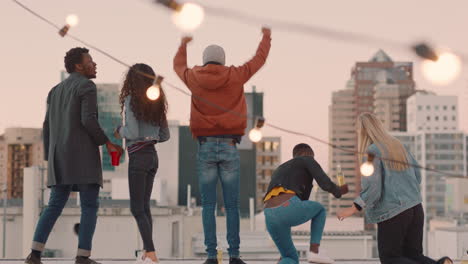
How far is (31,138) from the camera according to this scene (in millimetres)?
189250

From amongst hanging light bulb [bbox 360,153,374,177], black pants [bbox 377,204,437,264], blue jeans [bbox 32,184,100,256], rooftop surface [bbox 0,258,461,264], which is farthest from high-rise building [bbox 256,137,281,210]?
hanging light bulb [bbox 360,153,374,177]

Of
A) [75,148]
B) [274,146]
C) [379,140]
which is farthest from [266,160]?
[379,140]

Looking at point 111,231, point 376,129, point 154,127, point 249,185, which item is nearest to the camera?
point 376,129

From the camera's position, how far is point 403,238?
6496 millimetres

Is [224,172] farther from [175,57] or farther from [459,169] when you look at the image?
[459,169]

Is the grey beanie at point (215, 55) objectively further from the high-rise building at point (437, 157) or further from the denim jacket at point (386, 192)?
the high-rise building at point (437, 157)

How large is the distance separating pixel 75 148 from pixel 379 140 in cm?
236

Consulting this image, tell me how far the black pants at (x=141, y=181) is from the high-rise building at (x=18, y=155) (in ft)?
569

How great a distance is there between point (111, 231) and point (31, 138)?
12924cm

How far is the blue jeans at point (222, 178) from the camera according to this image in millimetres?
6871

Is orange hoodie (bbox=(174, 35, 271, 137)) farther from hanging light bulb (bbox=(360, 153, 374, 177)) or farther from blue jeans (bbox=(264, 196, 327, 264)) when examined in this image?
hanging light bulb (bbox=(360, 153, 374, 177))

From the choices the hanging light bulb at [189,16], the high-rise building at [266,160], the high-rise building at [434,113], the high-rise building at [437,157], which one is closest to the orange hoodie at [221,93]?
the hanging light bulb at [189,16]

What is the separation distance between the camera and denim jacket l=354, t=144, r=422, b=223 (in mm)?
6398

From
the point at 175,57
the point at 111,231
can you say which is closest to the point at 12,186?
the point at 111,231
